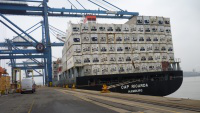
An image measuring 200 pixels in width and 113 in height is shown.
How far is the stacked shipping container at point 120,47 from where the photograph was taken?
37.8m

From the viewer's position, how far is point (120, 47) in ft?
129

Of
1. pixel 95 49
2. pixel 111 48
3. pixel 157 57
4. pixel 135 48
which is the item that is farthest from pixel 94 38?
pixel 157 57

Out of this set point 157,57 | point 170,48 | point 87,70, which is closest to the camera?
point 87,70

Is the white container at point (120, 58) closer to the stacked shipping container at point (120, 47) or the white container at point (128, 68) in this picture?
the stacked shipping container at point (120, 47)

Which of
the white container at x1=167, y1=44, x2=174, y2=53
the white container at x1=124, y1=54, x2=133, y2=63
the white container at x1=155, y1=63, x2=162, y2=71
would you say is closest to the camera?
the white container at x1=124, y1=54, x2=133, y2=63

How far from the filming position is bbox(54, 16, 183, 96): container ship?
3647cm

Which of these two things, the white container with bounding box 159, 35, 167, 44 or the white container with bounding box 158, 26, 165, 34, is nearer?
the white container with bounding box 159, 35, 167, 44

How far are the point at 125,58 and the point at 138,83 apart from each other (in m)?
5.66

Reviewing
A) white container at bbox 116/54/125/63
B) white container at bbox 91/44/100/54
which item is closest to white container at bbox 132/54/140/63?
white container at bbox 116/54/125/63

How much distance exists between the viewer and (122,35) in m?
40.0

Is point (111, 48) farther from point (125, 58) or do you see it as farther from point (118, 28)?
point (118, 28)

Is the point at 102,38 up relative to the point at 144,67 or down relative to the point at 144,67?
up

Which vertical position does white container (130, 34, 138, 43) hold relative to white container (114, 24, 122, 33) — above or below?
below

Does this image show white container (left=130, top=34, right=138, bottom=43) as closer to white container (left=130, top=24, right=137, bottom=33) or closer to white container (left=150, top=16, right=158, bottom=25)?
white container (left=130, top=24, right=137, bottom=33)
